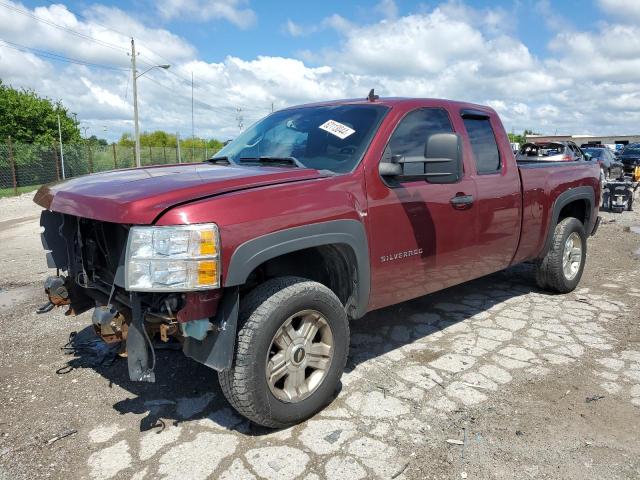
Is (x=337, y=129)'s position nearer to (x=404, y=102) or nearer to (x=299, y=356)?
(x=404, y=102)

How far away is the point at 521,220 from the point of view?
181 inches

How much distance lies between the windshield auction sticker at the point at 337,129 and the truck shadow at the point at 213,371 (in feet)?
5.53

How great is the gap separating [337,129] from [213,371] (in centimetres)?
197

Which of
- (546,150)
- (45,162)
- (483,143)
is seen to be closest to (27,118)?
(45,162)

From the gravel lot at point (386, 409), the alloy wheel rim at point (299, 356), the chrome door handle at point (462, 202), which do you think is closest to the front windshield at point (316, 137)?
the chrome door handle at point (462, 202)

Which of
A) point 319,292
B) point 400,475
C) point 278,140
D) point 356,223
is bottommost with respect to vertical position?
point 400,475

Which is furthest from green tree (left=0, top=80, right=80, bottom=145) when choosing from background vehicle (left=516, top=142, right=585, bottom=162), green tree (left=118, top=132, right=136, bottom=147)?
background vehicle (left=516, top=142, right=585, bottom=162)

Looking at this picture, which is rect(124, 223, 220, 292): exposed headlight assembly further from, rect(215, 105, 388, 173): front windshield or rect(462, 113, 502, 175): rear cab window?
rect(462, 113, 502, 175): rear cab window

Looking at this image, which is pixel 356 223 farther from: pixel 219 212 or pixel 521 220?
pixel 521 220

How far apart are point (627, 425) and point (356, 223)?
2002mm

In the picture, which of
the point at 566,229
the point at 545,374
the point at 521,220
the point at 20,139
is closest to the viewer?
the point at 545,374

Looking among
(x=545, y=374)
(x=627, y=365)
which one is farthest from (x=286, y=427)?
(x=627, y=365)

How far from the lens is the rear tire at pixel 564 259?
5.33 meters

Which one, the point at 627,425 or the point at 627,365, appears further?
the point at 627,365
